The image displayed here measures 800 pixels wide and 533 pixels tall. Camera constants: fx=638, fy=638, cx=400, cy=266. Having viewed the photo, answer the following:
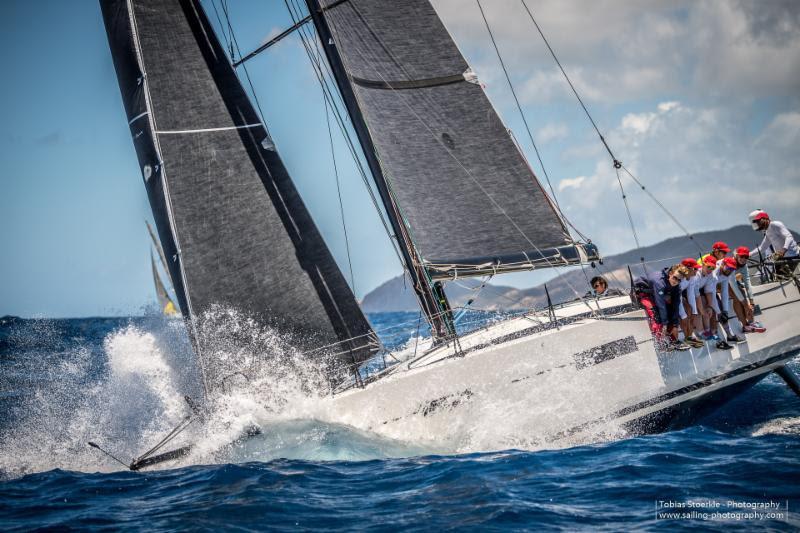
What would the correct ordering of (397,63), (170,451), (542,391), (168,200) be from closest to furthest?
1. (542,391)
2. (170,451)
3. (168,200)
4. (397,63)

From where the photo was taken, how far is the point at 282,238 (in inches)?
346

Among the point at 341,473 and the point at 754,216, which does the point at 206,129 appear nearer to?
the point at 341,473

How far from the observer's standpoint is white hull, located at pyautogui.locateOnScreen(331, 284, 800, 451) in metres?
6.91

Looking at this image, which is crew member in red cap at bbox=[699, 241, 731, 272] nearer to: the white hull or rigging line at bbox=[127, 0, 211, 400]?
the white hull

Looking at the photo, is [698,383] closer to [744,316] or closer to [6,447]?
[744,316]

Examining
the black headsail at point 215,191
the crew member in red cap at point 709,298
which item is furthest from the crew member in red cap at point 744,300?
the black headsail at point 215,191

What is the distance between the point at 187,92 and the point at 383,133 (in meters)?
2.88

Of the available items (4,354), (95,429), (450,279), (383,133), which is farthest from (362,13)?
(4,354)

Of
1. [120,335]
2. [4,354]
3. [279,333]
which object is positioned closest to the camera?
[279,333]

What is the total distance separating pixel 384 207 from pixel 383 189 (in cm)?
26

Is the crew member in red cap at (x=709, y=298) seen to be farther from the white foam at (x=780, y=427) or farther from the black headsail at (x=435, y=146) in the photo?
the black headsail at (x=435, y=146)

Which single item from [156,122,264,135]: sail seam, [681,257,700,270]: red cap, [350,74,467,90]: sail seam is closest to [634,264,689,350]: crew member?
[681,257,700,270]: red cap

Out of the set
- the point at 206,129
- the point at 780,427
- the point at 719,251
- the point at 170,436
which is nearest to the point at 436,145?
the point at 206,129

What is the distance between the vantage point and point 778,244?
8.04m
